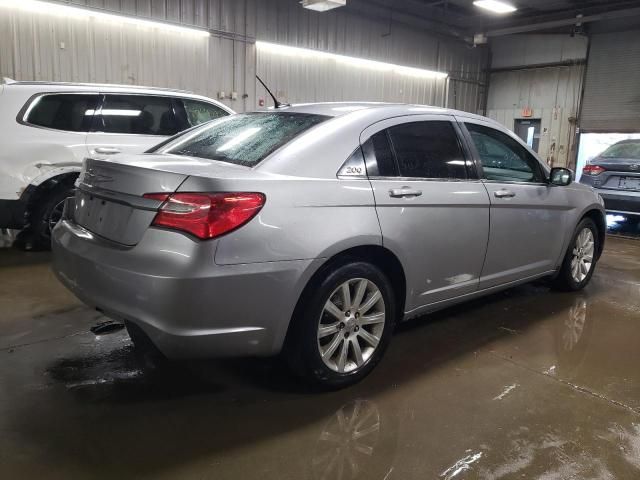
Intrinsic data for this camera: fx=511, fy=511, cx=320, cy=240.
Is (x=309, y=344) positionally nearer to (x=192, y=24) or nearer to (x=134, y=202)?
(x=134, y=202)

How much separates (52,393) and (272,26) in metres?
8.57

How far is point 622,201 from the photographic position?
7.38 meters

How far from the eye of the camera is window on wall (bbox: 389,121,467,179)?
2844 mm

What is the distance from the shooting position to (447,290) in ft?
10.2

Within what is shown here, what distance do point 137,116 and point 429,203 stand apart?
13.0 ft

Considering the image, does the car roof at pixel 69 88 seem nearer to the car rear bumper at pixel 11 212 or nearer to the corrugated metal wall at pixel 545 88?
the car rear bumper at pixel 11 212

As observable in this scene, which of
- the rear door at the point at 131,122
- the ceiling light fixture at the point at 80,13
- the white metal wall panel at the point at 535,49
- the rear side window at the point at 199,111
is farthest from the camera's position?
the white metal wall panel at the point at 535,49

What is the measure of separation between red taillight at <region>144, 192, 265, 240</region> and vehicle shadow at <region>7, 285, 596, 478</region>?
0.88 metres

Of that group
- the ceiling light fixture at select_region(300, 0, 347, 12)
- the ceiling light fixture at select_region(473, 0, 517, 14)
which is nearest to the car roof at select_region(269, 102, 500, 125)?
the ceiling light fixture at select_region(300, 0, 347, 12)

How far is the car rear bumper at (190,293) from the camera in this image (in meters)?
2.01

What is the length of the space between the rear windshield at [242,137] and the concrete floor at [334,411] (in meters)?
1.16

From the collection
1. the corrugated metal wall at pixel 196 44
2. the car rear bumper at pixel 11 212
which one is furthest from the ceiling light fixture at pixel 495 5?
the car rear bumper at pixel 11 212

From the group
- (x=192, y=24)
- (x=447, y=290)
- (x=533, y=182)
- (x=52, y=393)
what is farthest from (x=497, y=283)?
(x=192, y=24)

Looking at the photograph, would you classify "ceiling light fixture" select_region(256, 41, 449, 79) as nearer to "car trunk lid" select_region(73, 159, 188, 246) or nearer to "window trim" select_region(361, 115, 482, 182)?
"window trim" select_region(361, 115, 482, 182)
